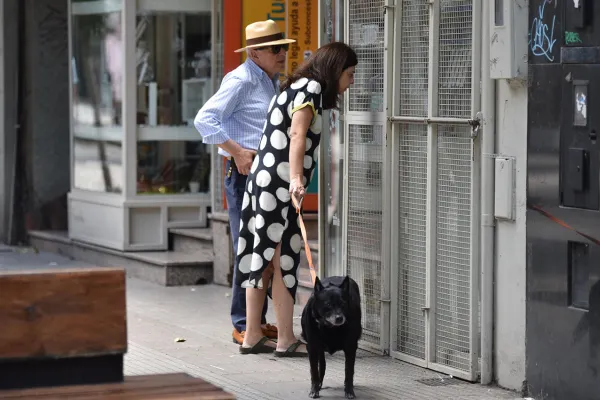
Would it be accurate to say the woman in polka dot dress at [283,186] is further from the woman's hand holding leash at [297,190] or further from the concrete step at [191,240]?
the concrete step at [191,240]

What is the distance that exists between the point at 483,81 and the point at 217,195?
418 cm

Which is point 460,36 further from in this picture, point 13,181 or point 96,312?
point 13,181

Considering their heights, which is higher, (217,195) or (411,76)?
(411,76)

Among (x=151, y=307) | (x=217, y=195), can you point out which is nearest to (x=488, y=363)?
(x=151, y=307)

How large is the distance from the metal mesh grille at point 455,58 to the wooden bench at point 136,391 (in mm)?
2729

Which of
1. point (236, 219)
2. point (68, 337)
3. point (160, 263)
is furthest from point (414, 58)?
point (160, 263)

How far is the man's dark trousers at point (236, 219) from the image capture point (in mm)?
7762

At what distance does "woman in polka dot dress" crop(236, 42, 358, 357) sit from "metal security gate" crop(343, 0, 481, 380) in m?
0.37

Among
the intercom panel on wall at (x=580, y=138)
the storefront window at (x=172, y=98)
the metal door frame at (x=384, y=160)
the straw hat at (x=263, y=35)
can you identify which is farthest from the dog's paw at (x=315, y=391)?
the storefront window at (x=172, y=98)

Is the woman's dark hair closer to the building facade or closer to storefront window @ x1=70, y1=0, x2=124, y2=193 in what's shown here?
the building facade

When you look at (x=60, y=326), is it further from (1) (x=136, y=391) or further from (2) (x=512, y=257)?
(2) (x=512, y=257)

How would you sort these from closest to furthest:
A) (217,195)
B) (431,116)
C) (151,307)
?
(431,116) → (151,307) → (217,195)

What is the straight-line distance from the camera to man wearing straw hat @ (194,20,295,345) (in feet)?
24.8

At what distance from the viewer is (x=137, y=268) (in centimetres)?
1060
